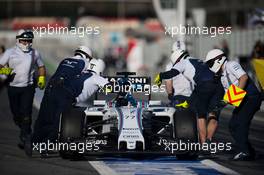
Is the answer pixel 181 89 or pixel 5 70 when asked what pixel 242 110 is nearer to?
pixel 181 89

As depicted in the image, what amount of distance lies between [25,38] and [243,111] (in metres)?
3.74

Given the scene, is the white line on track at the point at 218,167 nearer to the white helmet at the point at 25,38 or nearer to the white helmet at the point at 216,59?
the white helmet at the point at 216,59

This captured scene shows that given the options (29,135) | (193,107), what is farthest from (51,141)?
(193,107)

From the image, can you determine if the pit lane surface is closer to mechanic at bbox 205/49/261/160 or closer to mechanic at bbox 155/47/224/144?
mechanic at bbox 205/49/261/160

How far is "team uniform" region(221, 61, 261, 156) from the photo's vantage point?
570 inches

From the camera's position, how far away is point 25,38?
637 inches

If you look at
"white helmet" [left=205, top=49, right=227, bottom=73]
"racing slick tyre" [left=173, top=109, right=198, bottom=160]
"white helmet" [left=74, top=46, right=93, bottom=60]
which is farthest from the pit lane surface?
"white helmet" [left=74, top=46, right=93, bottom=60]

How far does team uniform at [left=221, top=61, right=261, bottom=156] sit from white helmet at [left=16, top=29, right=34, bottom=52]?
10.8ft

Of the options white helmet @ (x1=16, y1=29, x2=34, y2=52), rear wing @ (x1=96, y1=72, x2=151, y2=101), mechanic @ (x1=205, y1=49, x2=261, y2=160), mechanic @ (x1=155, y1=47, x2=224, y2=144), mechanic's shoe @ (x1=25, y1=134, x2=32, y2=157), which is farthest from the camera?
white helmet @ (x1=16, y1=29, x2=34, y2=52)

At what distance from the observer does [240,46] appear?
42344mm

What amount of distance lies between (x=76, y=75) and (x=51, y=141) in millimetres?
1099

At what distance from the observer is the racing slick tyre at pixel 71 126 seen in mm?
14086

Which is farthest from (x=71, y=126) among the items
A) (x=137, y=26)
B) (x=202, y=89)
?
(x=137, y=26)

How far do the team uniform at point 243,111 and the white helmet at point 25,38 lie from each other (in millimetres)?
3301
